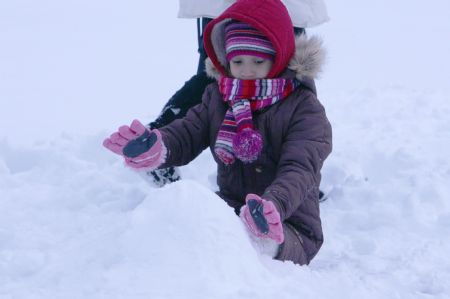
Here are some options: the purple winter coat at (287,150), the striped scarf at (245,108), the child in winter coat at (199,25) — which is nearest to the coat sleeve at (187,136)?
the purple winter coat at (287,150)

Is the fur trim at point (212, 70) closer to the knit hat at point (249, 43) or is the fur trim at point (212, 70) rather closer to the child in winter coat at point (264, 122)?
the child in winter coat at point (264, 122)

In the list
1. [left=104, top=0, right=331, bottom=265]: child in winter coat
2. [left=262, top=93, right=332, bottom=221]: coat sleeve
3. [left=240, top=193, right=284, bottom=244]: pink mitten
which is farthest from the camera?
[left=104, top=0, right=331, bottom=265]: child in winter coat

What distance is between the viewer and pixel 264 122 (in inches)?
108

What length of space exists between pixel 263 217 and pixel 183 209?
283 mm

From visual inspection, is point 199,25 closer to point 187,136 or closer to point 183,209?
point 187,136

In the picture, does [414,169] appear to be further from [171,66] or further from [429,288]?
[171,66]

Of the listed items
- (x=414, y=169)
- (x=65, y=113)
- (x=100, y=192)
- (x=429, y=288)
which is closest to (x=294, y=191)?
(x=429, y=288)

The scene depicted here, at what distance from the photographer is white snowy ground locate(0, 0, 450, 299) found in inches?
76.9

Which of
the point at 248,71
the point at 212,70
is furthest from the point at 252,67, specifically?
the point at 212,70

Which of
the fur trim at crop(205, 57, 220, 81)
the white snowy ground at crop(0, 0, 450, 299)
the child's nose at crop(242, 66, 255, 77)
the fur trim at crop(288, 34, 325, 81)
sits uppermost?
the fur trim at crop(288, 34, 325, 81)

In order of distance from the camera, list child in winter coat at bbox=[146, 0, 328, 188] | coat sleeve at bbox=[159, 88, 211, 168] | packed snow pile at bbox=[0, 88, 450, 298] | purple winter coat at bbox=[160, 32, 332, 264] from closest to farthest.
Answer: packed snow pile at bbox=[0, 88, 450, 298]
purple winter coat at bbox=[160, 32, 332, 264]
coat sleeve at bbox=[159, 88, 211, 168]
child in winter coat at bbox=[146, 0, 328, 188]

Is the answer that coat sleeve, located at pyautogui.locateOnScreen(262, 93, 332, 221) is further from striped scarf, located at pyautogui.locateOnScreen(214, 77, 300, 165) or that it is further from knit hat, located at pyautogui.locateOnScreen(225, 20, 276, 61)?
knit hat, located at pyautogui.locateOnScreen(225, 20, 276, 61)

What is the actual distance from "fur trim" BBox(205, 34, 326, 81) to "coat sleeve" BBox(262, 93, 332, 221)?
0.11 meters

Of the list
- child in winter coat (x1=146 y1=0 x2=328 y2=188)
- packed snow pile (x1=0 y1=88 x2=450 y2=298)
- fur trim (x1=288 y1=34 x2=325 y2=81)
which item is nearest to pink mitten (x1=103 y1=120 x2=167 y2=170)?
packed snow pile (x1=0 y1=88 x2=450 y2=298)
